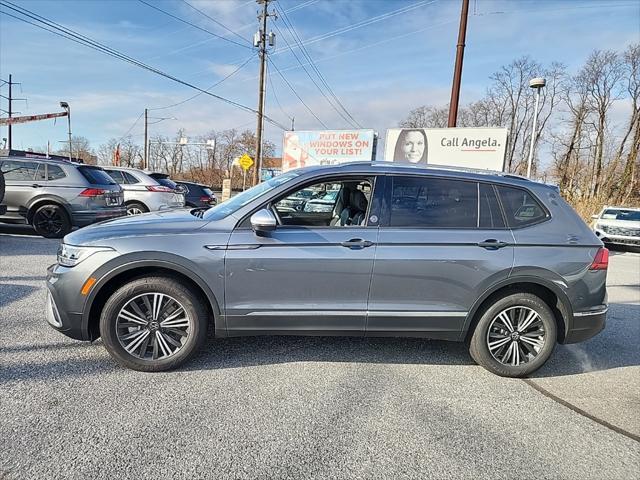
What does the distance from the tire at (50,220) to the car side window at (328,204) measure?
6.50m

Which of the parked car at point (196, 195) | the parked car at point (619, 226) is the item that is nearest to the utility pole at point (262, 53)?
the parked car at point (196, 195)

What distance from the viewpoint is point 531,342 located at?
3406mm

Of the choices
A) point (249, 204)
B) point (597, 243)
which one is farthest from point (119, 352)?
point (597, 243)

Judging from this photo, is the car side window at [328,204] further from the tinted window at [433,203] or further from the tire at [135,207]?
the tire at [135,207]

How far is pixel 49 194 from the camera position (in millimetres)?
8039

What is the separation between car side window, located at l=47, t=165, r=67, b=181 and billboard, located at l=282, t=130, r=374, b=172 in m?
12.0

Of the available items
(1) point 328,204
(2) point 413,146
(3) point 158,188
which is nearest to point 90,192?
(3) point 158,188

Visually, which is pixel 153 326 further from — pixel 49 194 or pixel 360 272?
pixel 49 194

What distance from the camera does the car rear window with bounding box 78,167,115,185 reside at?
8258 mm

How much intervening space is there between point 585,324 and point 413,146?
13216 mm

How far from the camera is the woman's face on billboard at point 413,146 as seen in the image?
1552cm

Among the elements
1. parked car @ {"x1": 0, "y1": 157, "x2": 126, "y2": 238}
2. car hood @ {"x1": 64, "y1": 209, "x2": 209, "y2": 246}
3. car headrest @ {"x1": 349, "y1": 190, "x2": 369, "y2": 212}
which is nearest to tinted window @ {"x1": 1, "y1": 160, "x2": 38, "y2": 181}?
parked car @ {"x1": 0, "y1": 157, "x2": 126, "y2": 238}

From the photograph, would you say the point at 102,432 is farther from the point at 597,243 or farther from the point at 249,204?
the point at 597,243

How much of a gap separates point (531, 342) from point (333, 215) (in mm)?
2109
